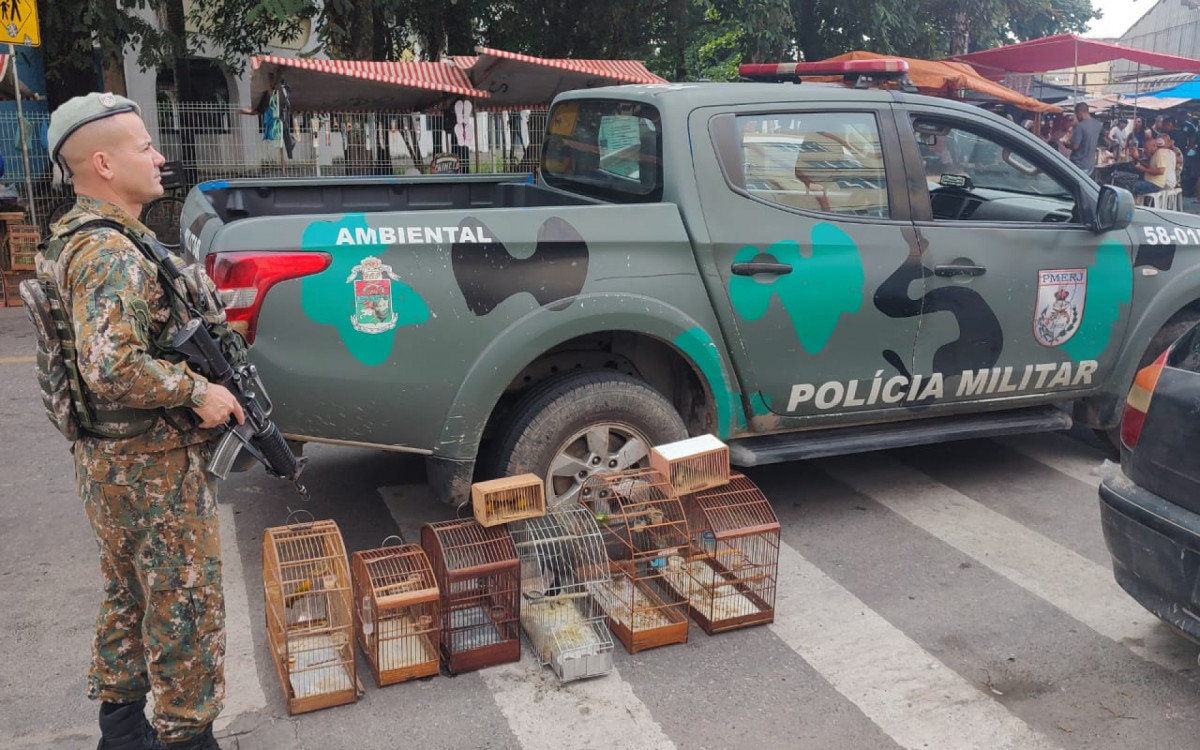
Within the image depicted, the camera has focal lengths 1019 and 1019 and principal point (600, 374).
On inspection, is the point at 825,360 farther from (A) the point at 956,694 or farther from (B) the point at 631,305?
(A) the point at 956,694

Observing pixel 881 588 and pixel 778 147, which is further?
pixel 778 147

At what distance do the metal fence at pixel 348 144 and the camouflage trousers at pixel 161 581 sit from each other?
982 cm

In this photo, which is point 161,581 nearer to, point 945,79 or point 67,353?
point 67,353

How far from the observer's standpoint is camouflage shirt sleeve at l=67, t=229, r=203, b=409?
2.49 metres

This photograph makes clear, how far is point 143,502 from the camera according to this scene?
8.96ft

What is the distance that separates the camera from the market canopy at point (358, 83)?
37.0ft

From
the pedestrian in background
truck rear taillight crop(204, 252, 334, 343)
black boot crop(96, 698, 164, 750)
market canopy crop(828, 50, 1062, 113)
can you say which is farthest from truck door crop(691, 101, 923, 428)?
the pedestrian in background

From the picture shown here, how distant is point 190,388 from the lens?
260 cm

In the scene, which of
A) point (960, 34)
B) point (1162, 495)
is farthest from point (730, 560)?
point (960, 34)

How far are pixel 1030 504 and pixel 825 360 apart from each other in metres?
1.56

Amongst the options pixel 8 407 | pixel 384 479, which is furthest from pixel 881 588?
pixel 8 407

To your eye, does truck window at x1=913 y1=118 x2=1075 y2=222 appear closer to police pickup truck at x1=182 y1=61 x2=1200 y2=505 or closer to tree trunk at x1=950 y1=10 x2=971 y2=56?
police pickup truck at x1=182 y1=61 x2=1200 y2=505

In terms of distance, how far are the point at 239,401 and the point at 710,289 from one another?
7.19ft

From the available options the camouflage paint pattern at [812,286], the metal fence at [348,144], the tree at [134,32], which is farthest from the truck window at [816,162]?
the tree at [134,32]
